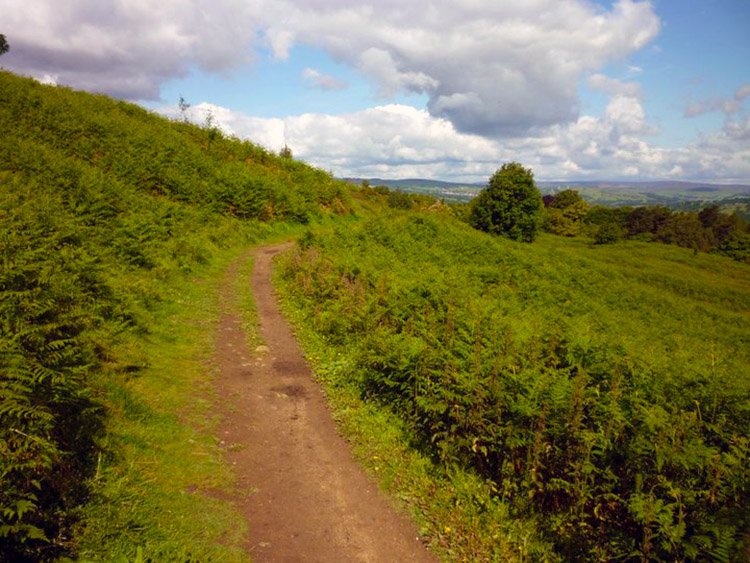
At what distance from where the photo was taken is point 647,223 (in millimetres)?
108562

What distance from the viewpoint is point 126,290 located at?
11750 millimetres

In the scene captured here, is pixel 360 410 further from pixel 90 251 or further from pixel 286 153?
pixel 286 153

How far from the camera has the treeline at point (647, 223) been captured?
98562mm

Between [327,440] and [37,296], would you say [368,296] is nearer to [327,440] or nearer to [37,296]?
[327,440]

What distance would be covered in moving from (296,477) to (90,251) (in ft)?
35.0

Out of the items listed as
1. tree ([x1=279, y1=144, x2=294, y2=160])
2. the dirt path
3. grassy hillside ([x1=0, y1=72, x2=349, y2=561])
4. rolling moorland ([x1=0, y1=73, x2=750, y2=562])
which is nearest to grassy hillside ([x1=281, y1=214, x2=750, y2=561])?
rolling moorland ([x1=0, y1=73, x2=750, y2=562])

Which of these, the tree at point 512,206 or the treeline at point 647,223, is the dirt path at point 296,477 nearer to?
the tree at point 512,206

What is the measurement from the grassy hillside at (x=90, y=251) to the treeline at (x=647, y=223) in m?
80.7

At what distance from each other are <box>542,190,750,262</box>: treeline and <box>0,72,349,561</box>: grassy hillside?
80.7m

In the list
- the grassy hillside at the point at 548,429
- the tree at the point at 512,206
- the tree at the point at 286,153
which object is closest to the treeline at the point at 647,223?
the tree at the point at 512,206

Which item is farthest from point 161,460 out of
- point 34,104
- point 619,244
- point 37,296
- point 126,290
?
point 619,244

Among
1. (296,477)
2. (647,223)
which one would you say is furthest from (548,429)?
(647,223)

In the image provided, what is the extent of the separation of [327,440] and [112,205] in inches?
624

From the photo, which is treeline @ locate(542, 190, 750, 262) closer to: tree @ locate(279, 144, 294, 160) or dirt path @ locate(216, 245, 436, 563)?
tree @ locate(279, 144, 294, 160)
